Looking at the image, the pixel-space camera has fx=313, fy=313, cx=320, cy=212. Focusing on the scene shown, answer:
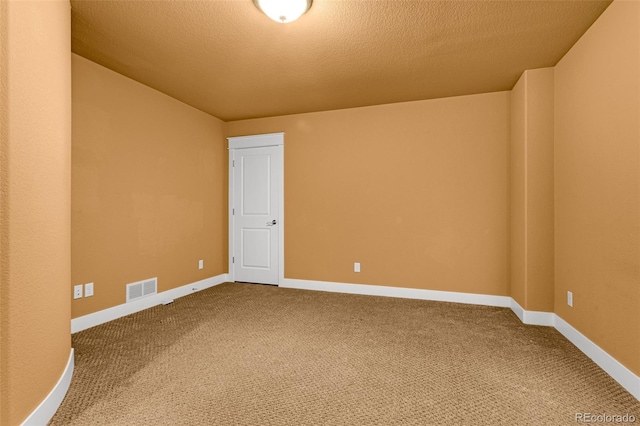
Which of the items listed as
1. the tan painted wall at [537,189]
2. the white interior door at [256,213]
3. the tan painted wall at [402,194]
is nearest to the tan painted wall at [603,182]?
the tan painted wall at [537,189]

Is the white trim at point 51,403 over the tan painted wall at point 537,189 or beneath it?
beneath

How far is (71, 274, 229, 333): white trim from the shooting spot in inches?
120

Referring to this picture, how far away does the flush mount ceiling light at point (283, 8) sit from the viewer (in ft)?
6.98

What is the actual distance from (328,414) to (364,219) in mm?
2992

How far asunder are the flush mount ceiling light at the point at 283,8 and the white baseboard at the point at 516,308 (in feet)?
10.7

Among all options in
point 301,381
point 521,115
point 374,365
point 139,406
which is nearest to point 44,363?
point 139,406

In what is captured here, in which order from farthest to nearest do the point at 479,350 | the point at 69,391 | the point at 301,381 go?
the point at 479,350
the point at 301,381
the point at 69,391

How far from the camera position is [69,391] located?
78.2 inches

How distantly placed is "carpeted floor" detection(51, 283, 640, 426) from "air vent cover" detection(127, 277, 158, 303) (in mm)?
257

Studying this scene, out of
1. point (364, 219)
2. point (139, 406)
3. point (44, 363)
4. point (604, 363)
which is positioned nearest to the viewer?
point (44, 363)

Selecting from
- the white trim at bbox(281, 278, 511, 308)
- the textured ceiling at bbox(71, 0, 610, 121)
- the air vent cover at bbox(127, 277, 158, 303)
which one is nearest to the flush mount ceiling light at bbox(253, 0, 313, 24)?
the textured ceiling at bbox(71, 0, 610, 121)

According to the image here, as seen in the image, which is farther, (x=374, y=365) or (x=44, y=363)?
(x=374, y=365)

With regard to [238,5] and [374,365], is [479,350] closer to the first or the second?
[374,365]

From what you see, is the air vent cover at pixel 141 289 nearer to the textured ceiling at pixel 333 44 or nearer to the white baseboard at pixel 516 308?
the white baseboard at pixel 516 308
